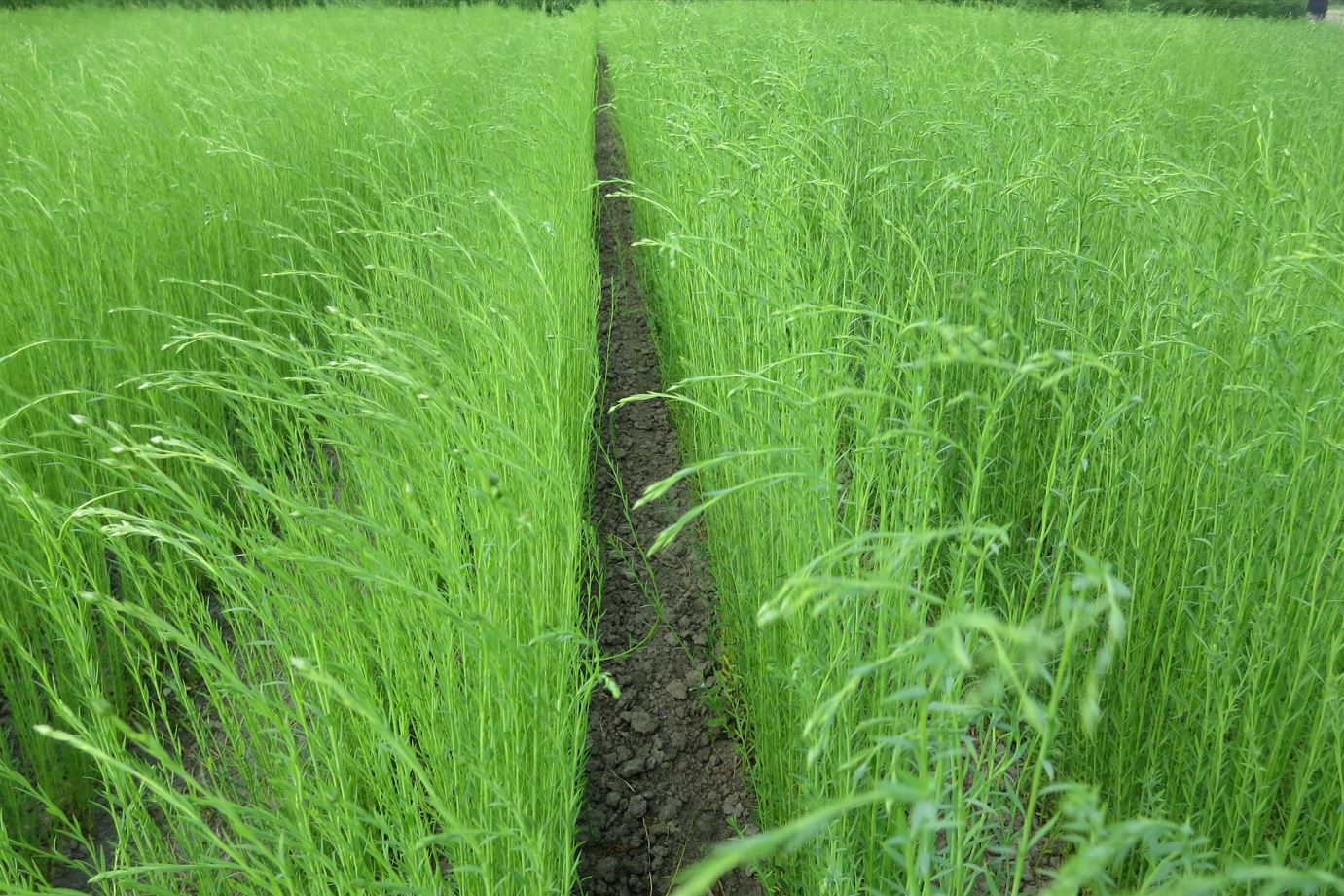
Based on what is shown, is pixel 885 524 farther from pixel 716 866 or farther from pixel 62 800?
pixel 62 800

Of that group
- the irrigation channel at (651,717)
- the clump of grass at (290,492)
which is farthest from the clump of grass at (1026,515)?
the clump of grass at (290,492)

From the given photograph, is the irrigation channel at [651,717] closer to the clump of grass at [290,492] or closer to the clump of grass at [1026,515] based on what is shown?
the clump of grass at [1026,515]

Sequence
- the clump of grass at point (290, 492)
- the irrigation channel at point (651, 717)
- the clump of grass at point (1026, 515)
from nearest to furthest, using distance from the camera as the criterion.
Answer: the clump of grass at point (1026, 515) < the clump of grass at point (290, 492) < the irrigation channel at point (651, 717)

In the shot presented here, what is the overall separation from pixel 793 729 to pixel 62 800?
67.1 inches

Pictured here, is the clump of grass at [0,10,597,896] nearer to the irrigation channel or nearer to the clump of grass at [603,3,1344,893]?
the irrigation channel

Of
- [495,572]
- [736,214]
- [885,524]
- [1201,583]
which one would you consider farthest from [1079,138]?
[495,572]

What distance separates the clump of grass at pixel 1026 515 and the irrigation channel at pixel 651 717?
0.52ft

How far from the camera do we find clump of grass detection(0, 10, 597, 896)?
125 centimetres

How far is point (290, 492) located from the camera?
6.26 ft

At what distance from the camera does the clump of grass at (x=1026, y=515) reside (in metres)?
0.93

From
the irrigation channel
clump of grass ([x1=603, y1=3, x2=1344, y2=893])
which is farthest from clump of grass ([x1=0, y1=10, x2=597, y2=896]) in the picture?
clump of grass ([x1=603, y1=3, x2=1344, y2=893])

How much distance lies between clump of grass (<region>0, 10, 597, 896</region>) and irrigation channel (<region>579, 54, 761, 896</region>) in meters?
0.29

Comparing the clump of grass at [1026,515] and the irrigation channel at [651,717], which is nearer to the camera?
the clump of grass at [1026,515]

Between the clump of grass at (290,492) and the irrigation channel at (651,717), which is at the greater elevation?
the clump of grass at (290,492)
